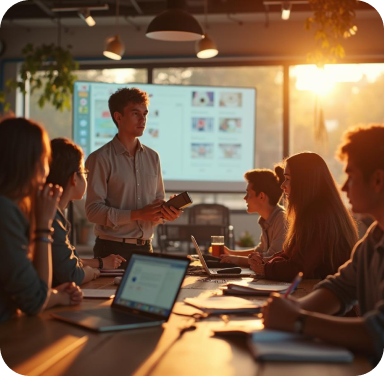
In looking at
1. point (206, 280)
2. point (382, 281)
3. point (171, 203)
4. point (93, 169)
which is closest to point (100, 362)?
point (382, 281)

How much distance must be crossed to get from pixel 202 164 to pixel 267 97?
4.43 ft

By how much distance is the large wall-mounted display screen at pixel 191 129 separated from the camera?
24.6 feet

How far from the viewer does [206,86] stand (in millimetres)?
7484

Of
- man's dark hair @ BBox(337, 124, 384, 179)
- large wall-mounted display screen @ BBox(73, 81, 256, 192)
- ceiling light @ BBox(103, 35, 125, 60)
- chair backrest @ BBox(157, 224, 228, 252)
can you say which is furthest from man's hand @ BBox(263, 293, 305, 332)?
large wall-mounted display screen @ BBox(73, 81, 256, 192)

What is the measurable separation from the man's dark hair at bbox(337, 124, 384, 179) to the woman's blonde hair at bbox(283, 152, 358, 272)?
3.13 feet

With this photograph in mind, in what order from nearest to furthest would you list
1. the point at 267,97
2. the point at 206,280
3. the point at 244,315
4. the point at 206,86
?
the point at 244,315
the point at 206,280
the point at 206,86
the point at 267,97

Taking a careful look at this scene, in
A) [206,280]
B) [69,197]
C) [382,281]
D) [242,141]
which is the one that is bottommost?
[206,280]

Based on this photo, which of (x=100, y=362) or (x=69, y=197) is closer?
(x=100, y=362)

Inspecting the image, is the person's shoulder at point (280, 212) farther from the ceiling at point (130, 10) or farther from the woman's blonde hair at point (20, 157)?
the ceiling at point (130, 10)

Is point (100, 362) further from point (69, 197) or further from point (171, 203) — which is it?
point (171, 203)

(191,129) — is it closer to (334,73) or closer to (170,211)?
(334,73)

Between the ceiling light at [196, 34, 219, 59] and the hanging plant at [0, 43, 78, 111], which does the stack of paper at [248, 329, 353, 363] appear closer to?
the ceiling light at [196, 34, 219, 59]

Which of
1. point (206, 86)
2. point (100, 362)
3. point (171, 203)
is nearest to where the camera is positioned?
point (100, 362)

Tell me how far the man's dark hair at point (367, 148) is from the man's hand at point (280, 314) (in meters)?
0.42
